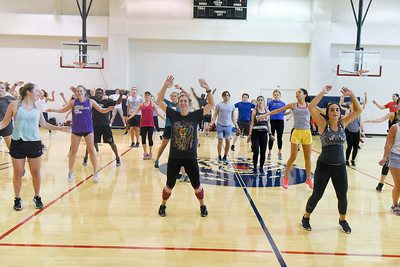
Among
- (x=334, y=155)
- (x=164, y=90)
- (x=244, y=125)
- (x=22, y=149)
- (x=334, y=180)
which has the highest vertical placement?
(x=164, y=90)

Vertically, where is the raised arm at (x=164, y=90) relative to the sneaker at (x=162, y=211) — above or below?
above

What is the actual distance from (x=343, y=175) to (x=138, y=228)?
2.92 m

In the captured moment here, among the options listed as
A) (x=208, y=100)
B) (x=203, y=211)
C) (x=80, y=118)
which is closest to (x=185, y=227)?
(x=203, y=211)

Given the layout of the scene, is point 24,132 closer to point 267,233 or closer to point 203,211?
point 203,211

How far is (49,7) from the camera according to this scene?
21.6 meters

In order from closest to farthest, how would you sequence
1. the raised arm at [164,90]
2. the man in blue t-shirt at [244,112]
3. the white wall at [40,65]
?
the raised arm at [164,90], the man in blue t-shirt at [244,112], the white wall at [40,65]

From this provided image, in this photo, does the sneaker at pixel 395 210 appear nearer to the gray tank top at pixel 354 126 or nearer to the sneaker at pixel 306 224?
the sneaker at pixel 306 224

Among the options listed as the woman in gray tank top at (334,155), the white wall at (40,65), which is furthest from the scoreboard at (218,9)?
the woman in gray tank top at (334,155)

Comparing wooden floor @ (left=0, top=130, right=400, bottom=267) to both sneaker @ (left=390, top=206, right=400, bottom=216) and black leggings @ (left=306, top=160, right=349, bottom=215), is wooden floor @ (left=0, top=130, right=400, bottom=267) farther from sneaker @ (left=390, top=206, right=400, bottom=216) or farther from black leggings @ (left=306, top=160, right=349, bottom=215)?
black leggings @ (left=306, top=160, right=349, bottom=215)

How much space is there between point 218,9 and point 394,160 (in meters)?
16.6

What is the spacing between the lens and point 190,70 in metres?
22.0

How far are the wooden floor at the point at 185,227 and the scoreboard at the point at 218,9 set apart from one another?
14570 mm

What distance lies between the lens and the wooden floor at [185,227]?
443 cm

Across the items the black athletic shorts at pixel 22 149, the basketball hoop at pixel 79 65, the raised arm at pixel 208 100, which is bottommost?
the black athletic shorts at pixel 22 149
